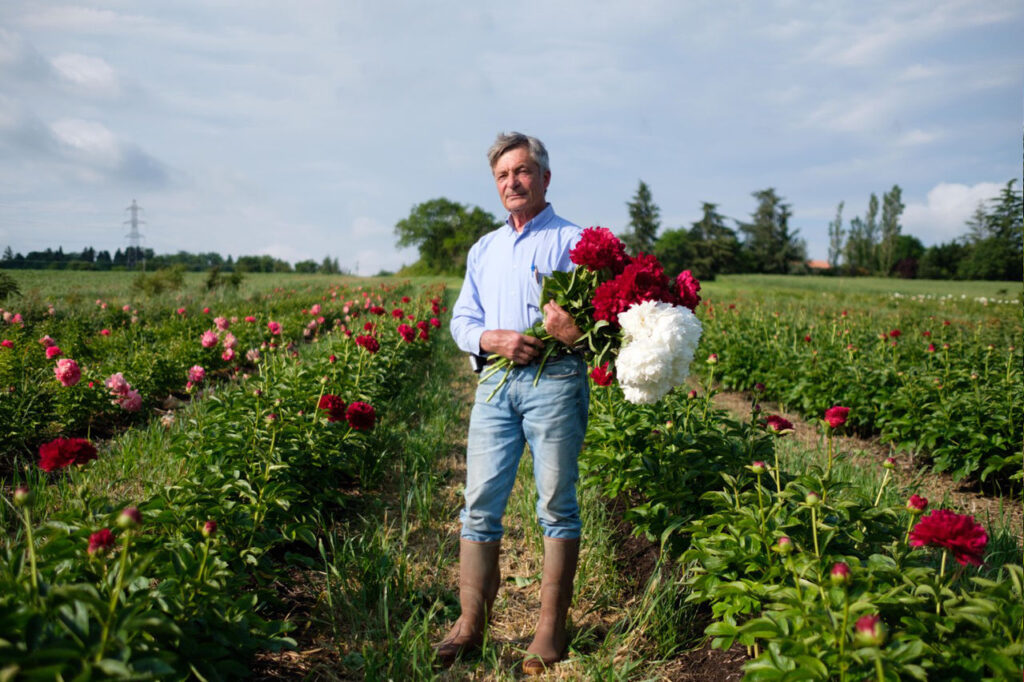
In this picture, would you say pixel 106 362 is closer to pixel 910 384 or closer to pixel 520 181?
pixel 520 181

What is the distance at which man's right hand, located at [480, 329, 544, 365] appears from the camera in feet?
7.99

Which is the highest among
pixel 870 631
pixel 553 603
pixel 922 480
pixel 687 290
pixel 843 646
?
pixel 687 290

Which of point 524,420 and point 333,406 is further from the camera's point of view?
point 333,406

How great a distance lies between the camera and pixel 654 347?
208 cm

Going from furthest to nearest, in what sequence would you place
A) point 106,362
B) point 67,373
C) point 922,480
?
point 106,362
point 922,480
point 67,373

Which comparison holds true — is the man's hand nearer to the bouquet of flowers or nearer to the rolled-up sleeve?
the bouquet of flowers

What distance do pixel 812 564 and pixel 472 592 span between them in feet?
4.60

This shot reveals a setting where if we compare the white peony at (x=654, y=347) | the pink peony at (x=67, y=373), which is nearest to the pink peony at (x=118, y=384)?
the pink peony at (x=67, y=373)

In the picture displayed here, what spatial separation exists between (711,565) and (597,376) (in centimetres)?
87

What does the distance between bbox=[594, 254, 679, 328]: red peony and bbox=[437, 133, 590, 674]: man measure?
0.86 ft

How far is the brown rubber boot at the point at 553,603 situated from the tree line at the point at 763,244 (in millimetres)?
52267

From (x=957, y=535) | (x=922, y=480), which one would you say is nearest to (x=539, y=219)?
(x=957, y=535)

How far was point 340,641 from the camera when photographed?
8.66ft

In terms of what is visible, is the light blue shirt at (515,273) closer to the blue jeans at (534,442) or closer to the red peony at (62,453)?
the blue jeans at (534,442)
